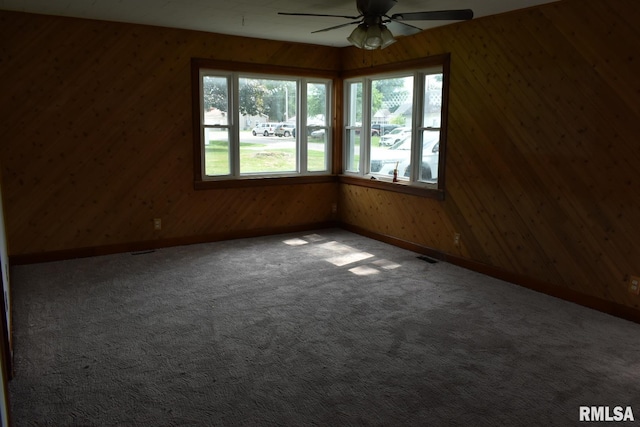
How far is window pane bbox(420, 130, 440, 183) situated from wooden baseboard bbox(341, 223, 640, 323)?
0.86 meters

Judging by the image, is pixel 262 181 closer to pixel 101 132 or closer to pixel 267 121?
pixel 267 121

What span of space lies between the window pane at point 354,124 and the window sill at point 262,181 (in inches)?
15.9

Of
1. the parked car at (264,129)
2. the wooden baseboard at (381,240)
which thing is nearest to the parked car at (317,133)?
the parked car at (264,129)

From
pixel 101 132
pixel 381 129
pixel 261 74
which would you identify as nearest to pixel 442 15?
pixel 381 129

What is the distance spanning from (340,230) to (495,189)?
2.75m

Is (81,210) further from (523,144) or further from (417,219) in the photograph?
(523,144)

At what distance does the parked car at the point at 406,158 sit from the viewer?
5848mm

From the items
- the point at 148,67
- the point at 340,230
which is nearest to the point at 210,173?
the point at 148,67

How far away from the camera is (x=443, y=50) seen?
5.51m

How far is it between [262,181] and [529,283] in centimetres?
364

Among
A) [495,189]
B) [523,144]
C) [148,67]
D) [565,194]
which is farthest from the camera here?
[148,67]

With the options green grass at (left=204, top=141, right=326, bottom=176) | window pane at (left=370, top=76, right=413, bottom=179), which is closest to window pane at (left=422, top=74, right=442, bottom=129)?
window pane at (left=370, top=76, right=413, bottom=179)

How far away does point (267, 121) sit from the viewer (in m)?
6.88

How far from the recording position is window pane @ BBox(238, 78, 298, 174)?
263 inches
